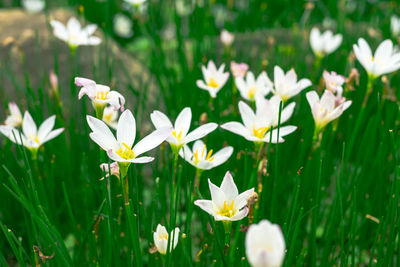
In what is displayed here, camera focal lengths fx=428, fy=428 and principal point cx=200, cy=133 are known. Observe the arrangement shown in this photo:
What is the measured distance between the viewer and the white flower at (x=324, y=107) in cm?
131

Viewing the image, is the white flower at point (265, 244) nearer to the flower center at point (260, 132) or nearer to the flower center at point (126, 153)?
the flower center at point (126, 153)

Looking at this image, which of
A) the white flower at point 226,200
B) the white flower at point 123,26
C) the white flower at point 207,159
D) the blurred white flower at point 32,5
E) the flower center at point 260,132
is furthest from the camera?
the white flower at point 123,26

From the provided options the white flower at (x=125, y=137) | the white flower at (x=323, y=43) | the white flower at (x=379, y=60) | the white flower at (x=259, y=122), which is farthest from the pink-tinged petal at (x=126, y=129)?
the white flower at (x=323, y=43)

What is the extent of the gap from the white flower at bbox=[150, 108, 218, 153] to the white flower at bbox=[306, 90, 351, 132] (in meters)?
0.36

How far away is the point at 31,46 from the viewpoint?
2994 millimetres

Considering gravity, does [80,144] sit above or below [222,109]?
below

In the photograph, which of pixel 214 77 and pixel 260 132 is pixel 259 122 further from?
pixel 214 77

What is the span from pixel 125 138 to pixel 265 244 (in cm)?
55

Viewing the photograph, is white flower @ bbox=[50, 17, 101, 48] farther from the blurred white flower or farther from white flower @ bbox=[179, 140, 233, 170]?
the blurred white flower

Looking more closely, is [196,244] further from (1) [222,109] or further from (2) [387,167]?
(2) [387,167]

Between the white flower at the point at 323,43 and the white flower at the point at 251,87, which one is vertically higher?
the white flower at the point at 323,43

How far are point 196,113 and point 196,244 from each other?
2.02ft

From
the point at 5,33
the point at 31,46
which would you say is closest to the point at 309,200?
the point at 31,46

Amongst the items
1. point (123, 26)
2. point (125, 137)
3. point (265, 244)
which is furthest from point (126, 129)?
point (123, 26)
